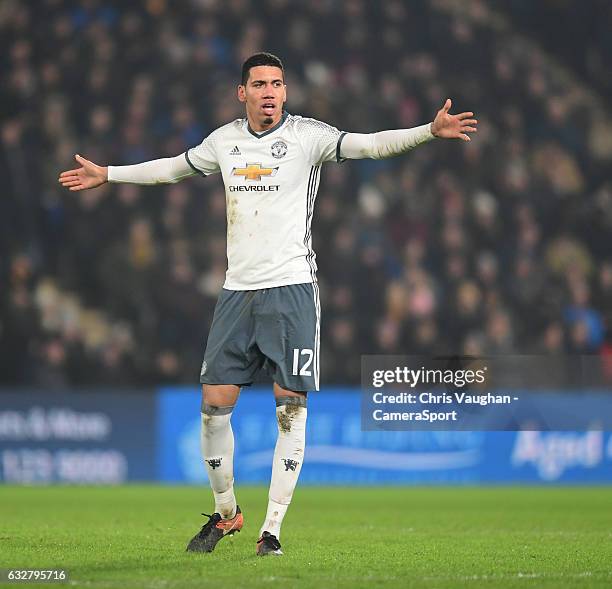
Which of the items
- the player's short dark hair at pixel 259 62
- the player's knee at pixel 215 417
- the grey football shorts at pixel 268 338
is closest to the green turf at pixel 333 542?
the player's knee at pixel 215 417

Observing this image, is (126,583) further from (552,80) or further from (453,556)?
(552,80)

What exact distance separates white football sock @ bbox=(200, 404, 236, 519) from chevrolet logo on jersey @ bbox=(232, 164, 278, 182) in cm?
114

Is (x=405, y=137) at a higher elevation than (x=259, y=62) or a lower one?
lower

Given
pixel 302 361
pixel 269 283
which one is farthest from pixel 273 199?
pixel 302 361

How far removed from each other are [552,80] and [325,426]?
8.04 metres

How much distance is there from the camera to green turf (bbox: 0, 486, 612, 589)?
18.0 ft

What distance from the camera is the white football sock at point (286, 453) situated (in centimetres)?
624

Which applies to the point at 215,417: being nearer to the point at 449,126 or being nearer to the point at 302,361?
the point at 302,361

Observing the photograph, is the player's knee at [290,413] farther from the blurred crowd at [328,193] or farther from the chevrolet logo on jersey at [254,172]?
the blurred crowd at [328,193]

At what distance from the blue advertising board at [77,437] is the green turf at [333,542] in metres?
1.79

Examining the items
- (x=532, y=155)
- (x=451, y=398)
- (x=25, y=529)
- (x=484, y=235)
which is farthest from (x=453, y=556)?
(x=532, y=155)

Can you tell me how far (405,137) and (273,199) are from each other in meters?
0.73

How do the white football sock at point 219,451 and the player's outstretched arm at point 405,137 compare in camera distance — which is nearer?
the player's outstretched arm at point 405,137

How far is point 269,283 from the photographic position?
20.9 feet
